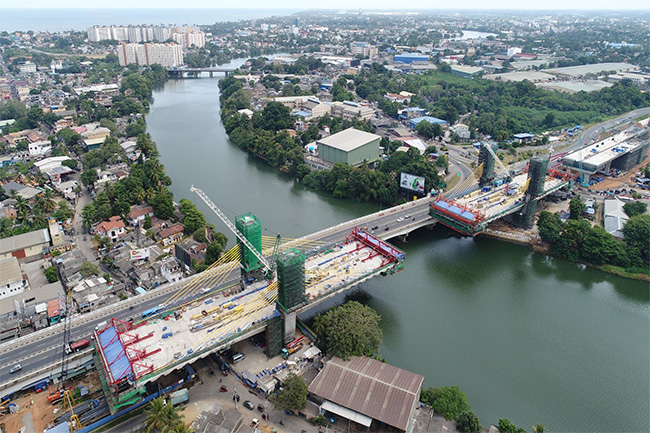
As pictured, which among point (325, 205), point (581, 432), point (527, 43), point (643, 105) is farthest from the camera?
point (527, 43)

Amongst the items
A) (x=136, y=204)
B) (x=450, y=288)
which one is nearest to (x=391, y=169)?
(x=450, y=288)

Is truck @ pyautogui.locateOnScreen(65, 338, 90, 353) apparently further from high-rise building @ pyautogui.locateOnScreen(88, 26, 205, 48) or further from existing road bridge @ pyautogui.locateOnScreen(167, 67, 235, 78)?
high-rise building @ pyautogui.locateOnScreen(88, 26, 205, 48)

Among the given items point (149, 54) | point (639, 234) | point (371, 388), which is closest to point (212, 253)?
point (371, 388)

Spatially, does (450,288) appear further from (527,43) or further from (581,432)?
(527,43)

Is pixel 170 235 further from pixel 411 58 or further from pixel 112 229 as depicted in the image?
pixel 411 58

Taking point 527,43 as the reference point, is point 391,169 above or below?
below

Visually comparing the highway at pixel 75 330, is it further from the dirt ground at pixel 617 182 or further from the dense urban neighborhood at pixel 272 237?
the dirt ground at pixel 617 182

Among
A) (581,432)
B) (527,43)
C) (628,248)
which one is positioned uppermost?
(527,43)

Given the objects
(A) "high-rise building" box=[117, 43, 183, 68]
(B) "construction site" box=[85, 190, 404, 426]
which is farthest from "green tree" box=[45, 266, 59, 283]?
(A) "high-rise building" box=[117, 43, 183, 68]
